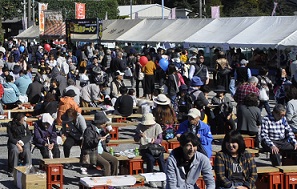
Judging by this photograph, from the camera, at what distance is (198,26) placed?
114 feet

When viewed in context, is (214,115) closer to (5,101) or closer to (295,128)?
(295,128)

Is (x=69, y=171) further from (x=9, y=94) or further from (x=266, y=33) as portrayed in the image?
(x=266, y=33)

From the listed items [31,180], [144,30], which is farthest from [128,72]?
[31,180]

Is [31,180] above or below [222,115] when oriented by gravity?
below

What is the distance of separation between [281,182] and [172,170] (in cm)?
402

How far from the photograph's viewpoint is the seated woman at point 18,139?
13.2 m

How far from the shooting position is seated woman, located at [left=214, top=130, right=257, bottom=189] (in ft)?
27.4

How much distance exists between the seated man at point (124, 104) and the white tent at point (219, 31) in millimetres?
12537

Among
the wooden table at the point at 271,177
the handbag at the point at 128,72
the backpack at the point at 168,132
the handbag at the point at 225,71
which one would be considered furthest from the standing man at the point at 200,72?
the wooden table at the point at 271,177

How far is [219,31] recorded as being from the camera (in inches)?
1281

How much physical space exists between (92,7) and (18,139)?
7320 centimetres

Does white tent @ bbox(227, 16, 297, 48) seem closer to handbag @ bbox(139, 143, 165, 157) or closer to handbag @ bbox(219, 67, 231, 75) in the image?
handbag @ bbox(219, 67, 231, 75)

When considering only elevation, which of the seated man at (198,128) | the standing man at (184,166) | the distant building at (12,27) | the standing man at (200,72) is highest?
the standing man at (184,166)

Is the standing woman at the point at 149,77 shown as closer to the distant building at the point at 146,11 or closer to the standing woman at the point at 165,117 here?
the standing woman at the point at 165,117
